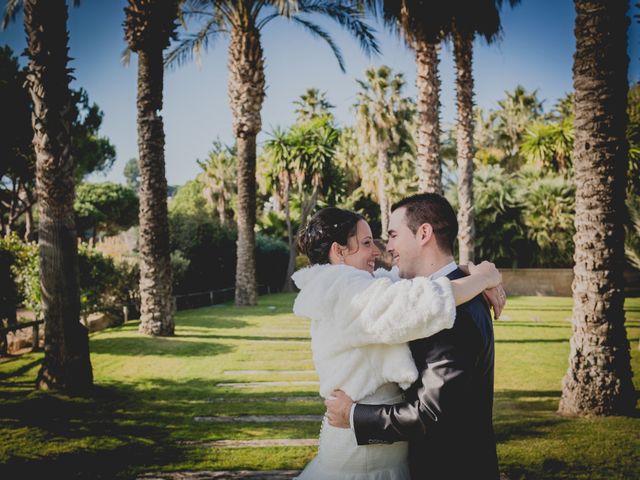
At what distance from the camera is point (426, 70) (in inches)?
481

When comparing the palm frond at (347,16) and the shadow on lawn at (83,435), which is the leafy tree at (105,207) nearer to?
the palm frond at (347,16)

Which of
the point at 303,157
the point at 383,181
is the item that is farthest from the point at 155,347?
the point at 383,181

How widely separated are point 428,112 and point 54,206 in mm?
8873

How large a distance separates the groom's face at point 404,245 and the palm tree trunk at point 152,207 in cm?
1061

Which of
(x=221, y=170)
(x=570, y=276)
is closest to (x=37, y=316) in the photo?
(x=570, y=276)

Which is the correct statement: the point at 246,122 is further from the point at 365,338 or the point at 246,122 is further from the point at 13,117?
the point at 365,338

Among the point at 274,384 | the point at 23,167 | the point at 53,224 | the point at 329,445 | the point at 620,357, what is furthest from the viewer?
the point at 23,167

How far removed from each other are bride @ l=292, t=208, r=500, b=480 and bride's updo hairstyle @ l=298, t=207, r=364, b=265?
275 mm

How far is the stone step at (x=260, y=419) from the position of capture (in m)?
6.44

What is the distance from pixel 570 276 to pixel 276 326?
17374mm

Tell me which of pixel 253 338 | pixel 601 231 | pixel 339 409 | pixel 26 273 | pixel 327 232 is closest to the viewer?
pixel 339 409

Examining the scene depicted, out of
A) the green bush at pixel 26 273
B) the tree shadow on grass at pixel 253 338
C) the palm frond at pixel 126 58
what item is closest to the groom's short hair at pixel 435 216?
the tree shadow on grass at pixel 253 338

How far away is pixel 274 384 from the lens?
8.29 meters

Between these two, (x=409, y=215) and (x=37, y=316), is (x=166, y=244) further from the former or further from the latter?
(x=409, y=215)
